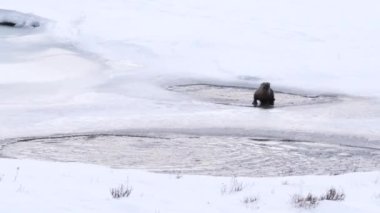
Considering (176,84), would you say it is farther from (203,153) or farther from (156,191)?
(156,191)

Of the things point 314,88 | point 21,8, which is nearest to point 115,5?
point 21,8

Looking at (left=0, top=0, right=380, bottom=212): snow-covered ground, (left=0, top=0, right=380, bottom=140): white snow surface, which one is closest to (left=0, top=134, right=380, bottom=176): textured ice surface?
(left=0, top=0, right=380, bottom=212): snow-covered ground

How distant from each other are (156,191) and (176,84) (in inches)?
435

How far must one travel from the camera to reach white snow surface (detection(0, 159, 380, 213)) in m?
6.47

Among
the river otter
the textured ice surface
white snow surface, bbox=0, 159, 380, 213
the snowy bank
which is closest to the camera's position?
white snow surface, bbox=0, 159, 380, 213

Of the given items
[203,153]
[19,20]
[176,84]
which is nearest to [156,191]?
[203,153]

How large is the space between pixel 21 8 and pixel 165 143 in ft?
63.6

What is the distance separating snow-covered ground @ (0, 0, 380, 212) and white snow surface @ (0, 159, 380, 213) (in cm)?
2

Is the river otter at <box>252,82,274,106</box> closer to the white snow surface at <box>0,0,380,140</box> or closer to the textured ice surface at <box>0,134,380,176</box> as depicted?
the white snow surface at <box>0,0,380,140</box>

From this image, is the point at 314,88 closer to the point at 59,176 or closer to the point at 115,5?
the point at 59,176

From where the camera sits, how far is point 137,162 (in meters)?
11.0

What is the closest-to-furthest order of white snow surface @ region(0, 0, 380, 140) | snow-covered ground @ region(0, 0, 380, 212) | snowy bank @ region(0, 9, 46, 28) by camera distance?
snow-covered ground @ region(0, 0, 380, 212) < white snow surface @ region(0, 0, 380, 140) < snowy bank @ region(0, 9, 46, 28)

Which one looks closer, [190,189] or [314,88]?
[190,189]

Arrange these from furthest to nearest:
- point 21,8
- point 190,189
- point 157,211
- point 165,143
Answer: point 21,8 → point 165,143 → point 190,189 → point 157,211
